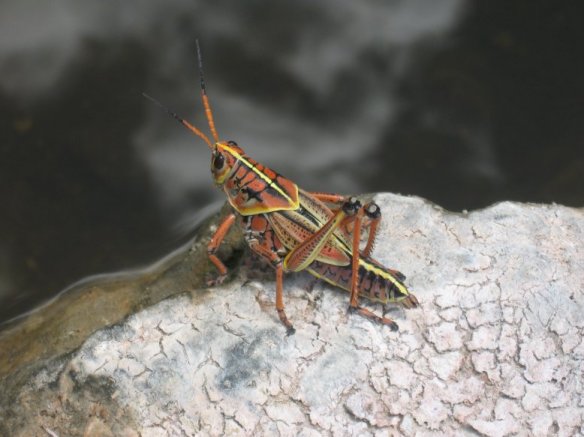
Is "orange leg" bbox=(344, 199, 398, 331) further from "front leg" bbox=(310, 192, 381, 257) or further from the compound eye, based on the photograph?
the compound eye

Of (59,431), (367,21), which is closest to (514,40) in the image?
(367,21)

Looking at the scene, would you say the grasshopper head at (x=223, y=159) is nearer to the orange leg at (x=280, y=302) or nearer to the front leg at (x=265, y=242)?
the front leg at (x=265, y=242)

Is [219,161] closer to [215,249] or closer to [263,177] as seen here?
[263,177]

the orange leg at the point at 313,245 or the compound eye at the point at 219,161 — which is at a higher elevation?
the compound eye at the point at 219,161

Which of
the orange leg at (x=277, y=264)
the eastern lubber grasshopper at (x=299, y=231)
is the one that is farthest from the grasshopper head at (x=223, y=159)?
the orange leg at (x=277, y=264)

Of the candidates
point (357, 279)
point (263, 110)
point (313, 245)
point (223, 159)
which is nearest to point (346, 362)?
point (357, 279)

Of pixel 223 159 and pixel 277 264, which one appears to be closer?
pixel 277 264
